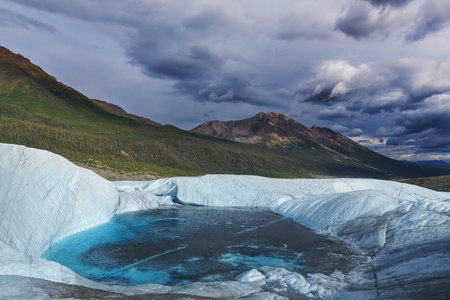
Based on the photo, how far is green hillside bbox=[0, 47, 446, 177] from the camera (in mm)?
80250

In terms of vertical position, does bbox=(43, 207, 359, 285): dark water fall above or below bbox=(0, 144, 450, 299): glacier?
below

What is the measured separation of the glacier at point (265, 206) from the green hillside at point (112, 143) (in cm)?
5623

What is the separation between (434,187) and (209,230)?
4506cm

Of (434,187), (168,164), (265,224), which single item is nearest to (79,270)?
(265,224)

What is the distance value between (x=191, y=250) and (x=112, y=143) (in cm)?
8976

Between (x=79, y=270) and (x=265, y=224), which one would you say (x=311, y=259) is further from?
(x=79, y=270)

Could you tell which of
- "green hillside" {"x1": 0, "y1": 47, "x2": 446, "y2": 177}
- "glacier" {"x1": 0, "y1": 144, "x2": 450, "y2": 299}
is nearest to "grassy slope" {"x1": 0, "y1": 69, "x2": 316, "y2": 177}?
"green hillside" {"x1": 0, "y1": 47, "x2": 446, "y2": 177}

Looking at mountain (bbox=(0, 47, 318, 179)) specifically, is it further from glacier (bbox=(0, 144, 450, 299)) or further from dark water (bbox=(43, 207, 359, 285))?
dark water (bbox=(43, 207, 359, 285))

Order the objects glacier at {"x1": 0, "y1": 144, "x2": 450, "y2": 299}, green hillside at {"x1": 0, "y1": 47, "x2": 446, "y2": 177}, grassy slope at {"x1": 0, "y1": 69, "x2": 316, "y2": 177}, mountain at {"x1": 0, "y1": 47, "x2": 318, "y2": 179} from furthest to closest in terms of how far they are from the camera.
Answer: grassy slope at {"x1": 0, "y1": 69, "x2": 316, "y2": 177} → green hillside at {"x1": 0, "y1": 47, "x2": 446, "y2": 177} → mountain at {"x1": 0, "y1": 47, "x2": 318, "y2": 179} → glacier at {"x1": 0, "y1": 144, "x2": 450, "y2": 299}

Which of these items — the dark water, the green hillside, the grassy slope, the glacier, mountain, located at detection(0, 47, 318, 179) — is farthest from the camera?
the grassy slope

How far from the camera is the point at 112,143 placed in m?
94.2

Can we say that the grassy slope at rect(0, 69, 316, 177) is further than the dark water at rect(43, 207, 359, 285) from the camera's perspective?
Yes

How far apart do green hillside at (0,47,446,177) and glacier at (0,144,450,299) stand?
184 feet

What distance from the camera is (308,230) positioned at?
16844mm
